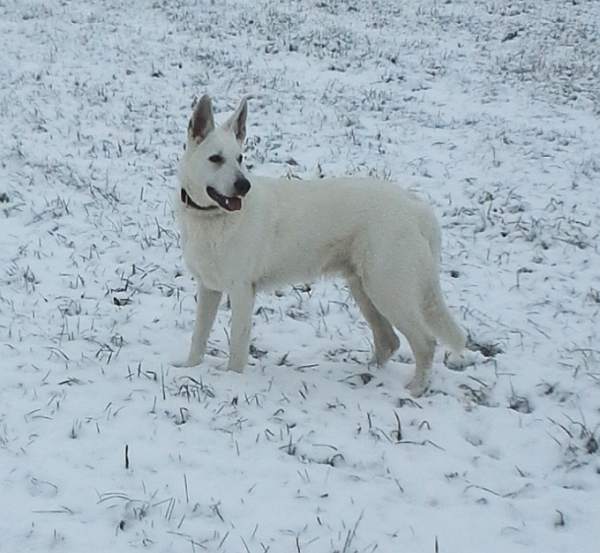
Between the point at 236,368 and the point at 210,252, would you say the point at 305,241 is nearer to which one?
the point at 210,252

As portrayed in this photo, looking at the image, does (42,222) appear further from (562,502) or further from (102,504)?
(562,502)

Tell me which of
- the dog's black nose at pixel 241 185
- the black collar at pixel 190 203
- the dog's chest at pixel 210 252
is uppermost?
the dog's black nose at pixel 241 185

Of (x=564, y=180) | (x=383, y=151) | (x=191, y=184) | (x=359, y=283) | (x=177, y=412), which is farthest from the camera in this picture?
(x=383, y=151)

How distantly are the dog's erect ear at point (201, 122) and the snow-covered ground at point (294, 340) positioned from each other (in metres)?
1.50

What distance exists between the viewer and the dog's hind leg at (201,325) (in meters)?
5.21

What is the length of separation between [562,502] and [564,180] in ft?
19.5

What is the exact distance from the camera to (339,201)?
5.06m

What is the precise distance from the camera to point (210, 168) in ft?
15.8

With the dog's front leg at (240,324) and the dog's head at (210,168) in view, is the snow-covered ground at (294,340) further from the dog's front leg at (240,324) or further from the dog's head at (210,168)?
the dog's head at (210,168)

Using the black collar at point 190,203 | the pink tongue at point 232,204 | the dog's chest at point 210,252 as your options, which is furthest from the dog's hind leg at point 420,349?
the black collar at point 190,203

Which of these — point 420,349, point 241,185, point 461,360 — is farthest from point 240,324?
point 461,360

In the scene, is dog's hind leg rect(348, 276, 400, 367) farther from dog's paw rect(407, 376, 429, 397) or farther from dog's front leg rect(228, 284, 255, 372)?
dog's front leg rect(228, 284, 255, 372)

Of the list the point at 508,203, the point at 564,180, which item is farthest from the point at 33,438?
the point at 564,180

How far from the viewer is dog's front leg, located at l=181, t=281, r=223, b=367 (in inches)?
205
